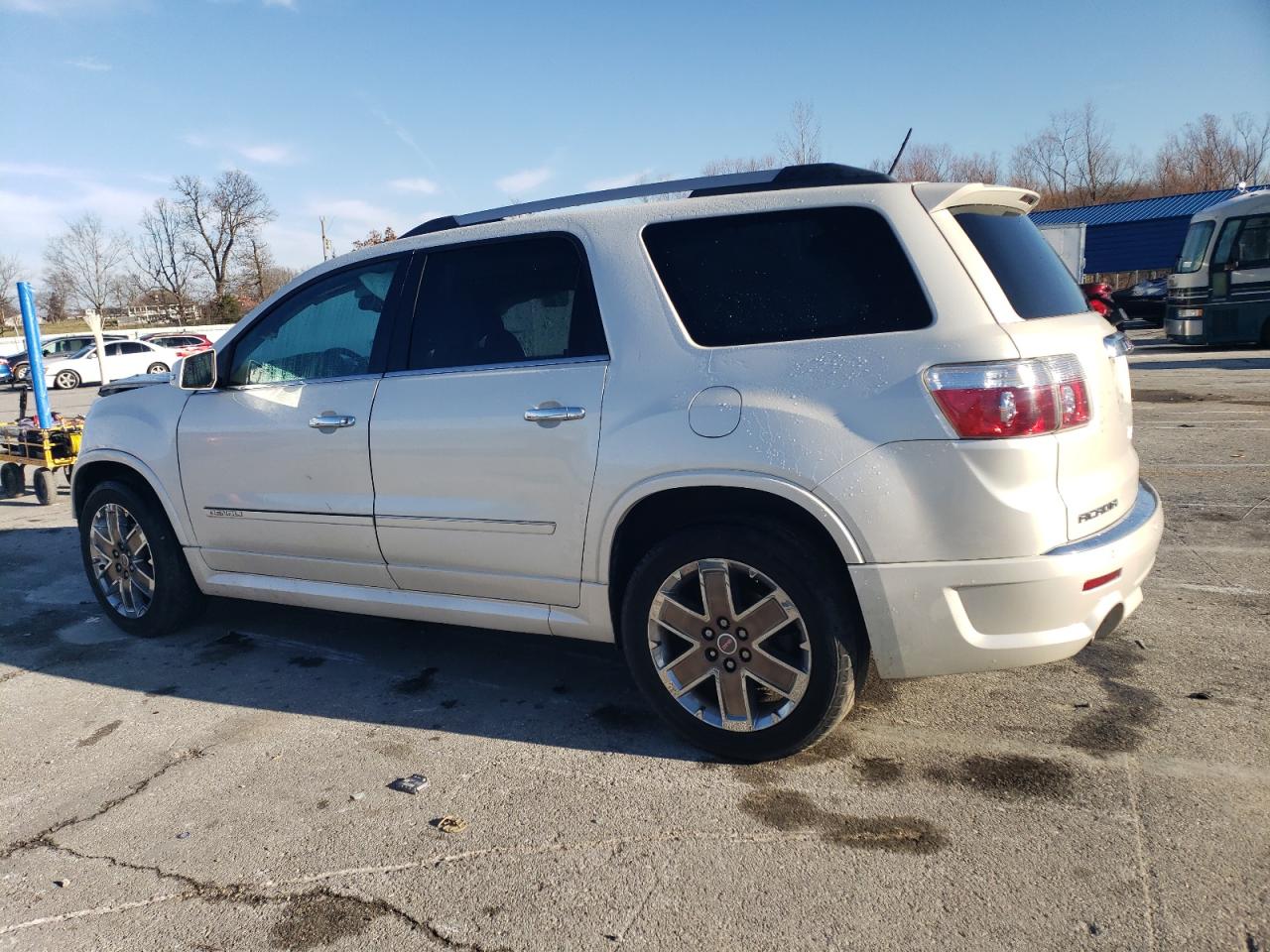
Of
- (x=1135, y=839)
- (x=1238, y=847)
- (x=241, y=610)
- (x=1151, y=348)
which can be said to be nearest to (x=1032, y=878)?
(x=1135, y=839)

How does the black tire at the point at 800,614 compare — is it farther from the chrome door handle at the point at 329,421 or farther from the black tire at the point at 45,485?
the black tire at the point at 45,485

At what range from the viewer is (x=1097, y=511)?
9.77ft

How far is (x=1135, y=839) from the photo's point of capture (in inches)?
104

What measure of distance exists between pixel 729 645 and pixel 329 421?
194 centimetres

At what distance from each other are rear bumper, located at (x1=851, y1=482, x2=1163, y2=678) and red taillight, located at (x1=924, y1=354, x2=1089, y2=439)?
0.39 m

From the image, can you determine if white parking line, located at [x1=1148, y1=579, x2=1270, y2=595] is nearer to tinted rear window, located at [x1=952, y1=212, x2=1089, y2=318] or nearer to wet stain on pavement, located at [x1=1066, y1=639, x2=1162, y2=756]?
wet stain on pavement, located at [x1=1066, y1=639, x2=1162, y2=756]

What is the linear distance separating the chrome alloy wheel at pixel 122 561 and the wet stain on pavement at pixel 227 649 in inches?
16.4

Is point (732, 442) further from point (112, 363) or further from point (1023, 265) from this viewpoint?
point (112, 363)

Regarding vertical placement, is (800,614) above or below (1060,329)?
below

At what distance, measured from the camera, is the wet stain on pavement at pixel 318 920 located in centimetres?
245

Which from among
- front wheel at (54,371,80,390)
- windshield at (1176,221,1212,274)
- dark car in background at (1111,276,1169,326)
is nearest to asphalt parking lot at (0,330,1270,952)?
windshield at (1176,221,1212,274)

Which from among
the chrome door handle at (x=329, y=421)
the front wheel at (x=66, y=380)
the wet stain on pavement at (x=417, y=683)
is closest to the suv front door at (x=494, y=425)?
the chrome door handle at (x=329, y=421)

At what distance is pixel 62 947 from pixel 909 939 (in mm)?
2182

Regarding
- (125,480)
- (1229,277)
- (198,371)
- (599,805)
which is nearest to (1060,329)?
(599,805)
